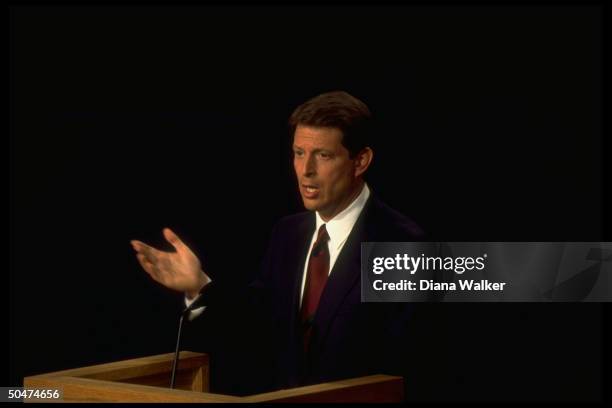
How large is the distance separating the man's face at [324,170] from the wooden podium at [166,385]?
73 cm

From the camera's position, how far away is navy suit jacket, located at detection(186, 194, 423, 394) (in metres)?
5.57

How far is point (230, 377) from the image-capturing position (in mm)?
5949

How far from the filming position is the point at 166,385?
5.84 m

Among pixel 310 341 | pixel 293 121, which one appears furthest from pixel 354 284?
pixel 293 121

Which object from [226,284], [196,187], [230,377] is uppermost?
[196,187]

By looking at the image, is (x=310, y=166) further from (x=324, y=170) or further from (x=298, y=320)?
(x=298, y=320)

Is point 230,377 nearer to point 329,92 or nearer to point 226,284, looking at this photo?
point 226,284

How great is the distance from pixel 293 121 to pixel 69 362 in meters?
1.43

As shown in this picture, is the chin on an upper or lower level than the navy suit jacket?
upper

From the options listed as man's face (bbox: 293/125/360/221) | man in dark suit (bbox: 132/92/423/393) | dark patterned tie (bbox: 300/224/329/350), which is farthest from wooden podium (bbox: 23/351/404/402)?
man's face (bbox: 293/125/360/221)

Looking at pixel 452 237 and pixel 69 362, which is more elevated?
pixel 452 237

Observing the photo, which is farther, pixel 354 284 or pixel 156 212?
pixel 156 212

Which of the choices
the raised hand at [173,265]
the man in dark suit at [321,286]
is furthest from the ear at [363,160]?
the raised hand at [173,265]

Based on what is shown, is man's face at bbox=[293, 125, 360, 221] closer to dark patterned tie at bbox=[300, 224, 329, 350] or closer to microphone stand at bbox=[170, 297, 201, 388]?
dark patterned tie at bbox=[300, 224, 329, 350]
